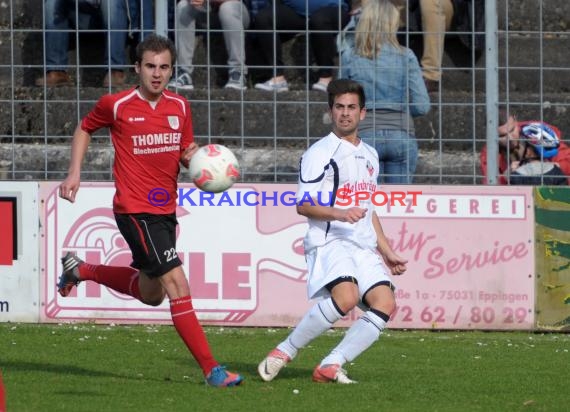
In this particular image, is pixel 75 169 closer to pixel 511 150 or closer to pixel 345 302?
pixel 345 302

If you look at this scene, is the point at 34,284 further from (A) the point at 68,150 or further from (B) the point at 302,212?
(B) the point at 302,212

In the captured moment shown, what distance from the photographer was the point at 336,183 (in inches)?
321

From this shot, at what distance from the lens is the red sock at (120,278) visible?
8.51m

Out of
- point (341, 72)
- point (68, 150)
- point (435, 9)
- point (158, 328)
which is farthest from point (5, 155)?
point (435, 9)

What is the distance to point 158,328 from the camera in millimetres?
11047

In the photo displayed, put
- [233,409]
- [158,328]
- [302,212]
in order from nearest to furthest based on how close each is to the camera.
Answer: [233,409]
[302,212]
[158,328]

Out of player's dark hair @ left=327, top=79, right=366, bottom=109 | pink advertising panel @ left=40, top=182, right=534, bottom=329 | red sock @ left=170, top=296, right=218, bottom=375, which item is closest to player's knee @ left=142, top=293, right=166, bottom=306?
red sock @ left=170, top=296, right=218, bottom=375

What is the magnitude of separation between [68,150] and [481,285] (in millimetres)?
3609

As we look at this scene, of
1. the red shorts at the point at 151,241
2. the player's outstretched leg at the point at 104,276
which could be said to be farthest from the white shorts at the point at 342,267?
the player's outstretched leg at the point at 104,276

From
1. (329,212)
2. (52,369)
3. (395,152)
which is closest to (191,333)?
(329,212)

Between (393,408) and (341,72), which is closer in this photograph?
(393,408)

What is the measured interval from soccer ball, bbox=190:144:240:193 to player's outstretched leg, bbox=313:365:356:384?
3.94 feet

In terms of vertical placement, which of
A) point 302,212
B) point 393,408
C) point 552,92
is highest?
point 552,92

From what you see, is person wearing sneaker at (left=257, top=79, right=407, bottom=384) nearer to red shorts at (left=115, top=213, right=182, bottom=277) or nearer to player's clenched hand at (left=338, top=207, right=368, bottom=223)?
player's clenched hand at (left=338, top=207, right=368, bottom=223)
